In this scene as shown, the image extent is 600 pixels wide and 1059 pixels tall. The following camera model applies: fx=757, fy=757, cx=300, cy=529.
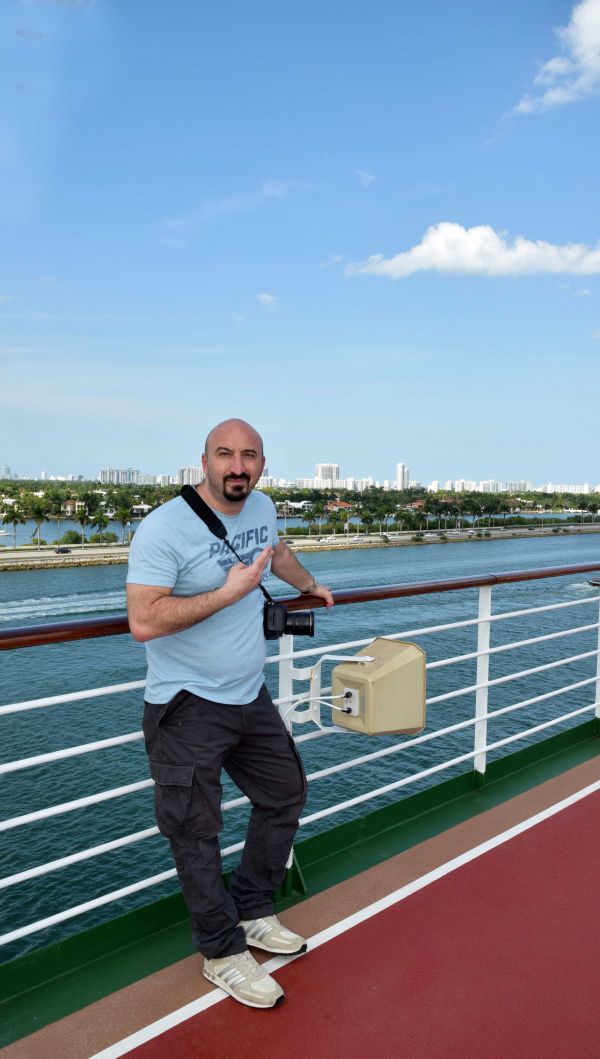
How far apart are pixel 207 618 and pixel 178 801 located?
0.37 metres

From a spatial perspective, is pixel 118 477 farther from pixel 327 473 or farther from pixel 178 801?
pixel 178 801

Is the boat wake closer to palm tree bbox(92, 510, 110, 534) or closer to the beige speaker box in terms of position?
palm tree bbox(92, 510, 110, 534)

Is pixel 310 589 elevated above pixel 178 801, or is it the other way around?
pixel 310 589

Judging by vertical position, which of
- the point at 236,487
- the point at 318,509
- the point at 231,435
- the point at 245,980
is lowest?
the point at 318,509

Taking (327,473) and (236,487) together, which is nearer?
(236,487)

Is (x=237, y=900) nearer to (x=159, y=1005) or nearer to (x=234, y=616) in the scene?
(x=159, y=1005)

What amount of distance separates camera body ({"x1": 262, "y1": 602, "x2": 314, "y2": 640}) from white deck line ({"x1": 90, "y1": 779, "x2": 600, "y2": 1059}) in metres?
0.73

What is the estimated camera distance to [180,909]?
1903 mm

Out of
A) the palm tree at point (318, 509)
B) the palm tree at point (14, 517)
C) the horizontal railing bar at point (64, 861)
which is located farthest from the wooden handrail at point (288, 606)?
the palm tree at point (318, 509)

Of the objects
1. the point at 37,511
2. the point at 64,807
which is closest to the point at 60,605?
the point at 37,511

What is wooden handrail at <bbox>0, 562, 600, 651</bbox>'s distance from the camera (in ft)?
4.97

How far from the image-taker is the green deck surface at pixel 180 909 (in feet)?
5.27

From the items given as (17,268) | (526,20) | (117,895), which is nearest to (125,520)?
(17,268)

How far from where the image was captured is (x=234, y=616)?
5.09 ft
